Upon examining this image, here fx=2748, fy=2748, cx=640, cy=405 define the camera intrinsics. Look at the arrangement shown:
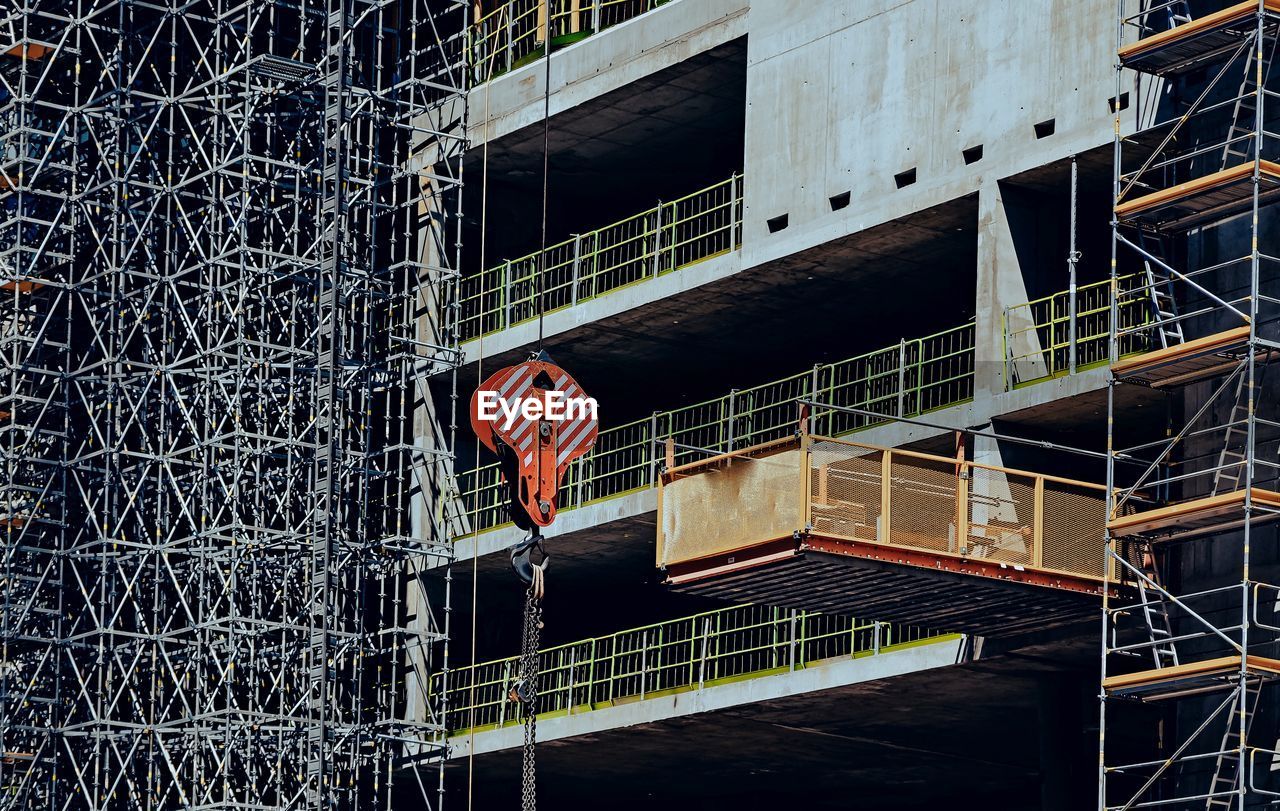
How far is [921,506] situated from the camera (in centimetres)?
3198

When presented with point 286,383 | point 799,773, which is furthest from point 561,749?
point 286,383

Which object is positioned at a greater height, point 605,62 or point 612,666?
point 605,62

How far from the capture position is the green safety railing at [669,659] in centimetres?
4075

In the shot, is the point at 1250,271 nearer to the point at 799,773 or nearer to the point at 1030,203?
the point at 1030,203

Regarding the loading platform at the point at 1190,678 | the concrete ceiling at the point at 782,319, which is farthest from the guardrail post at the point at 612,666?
the loading platform at the point at 1190,678

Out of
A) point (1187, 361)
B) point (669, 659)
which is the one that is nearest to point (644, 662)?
point (669, 659)

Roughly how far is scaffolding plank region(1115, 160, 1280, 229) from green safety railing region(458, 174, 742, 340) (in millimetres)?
13113

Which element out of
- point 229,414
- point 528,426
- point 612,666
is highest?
point 229,414

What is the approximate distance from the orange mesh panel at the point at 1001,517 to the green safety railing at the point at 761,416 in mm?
5700

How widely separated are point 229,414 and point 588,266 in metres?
7.10

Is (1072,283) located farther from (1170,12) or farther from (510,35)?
(510,35)

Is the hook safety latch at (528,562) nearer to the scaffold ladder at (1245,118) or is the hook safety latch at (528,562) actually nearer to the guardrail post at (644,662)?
the scaffold ladder at (1245,118)

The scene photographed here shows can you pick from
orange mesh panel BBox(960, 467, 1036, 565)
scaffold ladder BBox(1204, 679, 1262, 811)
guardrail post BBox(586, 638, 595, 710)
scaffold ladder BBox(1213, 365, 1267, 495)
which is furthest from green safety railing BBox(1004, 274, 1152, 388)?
guardrail post BBox(586, 638, 595, 710)

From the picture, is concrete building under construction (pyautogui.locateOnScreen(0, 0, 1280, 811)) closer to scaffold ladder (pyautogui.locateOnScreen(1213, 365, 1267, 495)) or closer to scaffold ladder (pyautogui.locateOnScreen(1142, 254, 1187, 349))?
scaffold ladder (pyautogui.locateOnScreen(1142, 254, 1187, 349))
